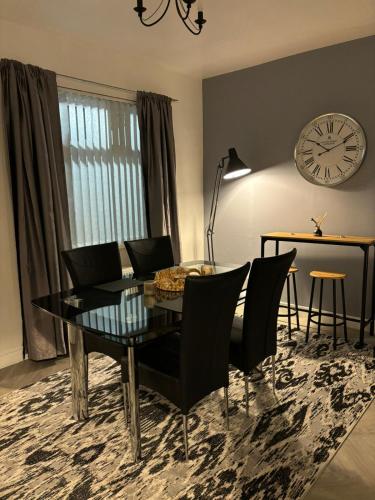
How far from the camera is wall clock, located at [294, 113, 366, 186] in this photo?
139 inches

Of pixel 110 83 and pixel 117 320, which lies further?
pixel 110 83

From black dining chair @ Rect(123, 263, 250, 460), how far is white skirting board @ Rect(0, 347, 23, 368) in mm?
1499

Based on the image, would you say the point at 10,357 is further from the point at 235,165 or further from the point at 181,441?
the point at 235,165

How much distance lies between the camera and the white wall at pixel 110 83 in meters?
3.01

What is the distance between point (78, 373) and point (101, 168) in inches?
81.0

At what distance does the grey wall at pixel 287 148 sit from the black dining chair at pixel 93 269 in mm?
1984

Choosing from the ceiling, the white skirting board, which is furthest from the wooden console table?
the white skirting board

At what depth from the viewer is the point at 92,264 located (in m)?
2.70

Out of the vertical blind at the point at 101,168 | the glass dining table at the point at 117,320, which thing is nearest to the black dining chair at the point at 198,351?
the glass dining table at the point at 117,320

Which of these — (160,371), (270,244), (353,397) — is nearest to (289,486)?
(160,371)

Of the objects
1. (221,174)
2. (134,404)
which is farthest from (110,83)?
(134,404)

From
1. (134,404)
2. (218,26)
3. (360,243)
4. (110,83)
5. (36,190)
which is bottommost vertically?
(134,404)

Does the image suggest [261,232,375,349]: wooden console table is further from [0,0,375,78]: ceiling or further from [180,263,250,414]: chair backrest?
[0,0,375,78]: ceiling

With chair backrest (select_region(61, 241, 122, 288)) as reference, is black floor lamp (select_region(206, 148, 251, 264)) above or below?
above
